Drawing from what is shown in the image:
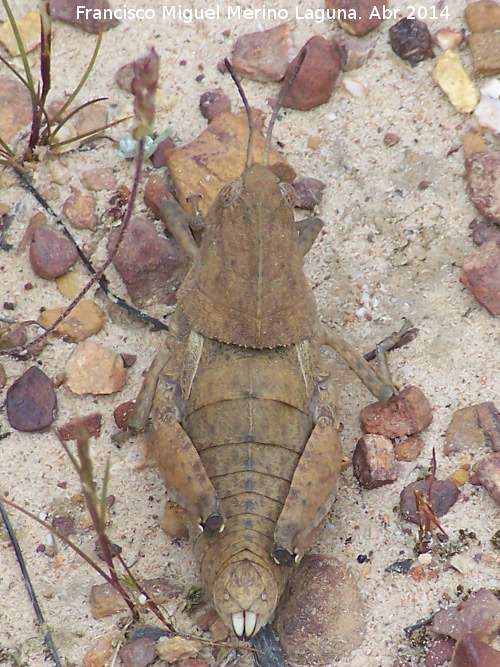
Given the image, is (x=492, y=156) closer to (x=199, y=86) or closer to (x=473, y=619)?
(x=199, y=86)

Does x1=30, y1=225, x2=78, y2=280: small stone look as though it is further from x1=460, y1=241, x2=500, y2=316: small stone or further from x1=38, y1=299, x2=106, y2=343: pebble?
x1=460, y1=241, x2=500, y2=316: small stone

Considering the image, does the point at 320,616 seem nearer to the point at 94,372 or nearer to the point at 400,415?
the point at 400,415

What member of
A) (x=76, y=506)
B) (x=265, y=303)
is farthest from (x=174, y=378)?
(x=76, y=506)

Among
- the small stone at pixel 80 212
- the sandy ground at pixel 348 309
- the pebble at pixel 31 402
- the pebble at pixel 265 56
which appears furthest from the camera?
the pebble at pixel 265 56

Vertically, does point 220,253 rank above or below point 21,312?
above

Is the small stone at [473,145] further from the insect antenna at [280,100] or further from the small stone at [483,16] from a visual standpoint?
the insect antenna at [280,100]

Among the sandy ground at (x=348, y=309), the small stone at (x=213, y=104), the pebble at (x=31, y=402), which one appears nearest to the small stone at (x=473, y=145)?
the sandy ground at (x=348, y=309)
